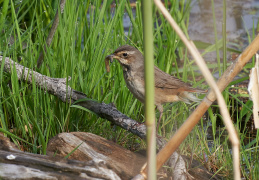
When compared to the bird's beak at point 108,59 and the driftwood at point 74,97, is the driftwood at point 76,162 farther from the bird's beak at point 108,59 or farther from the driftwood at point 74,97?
the bird's beak at point 108,59

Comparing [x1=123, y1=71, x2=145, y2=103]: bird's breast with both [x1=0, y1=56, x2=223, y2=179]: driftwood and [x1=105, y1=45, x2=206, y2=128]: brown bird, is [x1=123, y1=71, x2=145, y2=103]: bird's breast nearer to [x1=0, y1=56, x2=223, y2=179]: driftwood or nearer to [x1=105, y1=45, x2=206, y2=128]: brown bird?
[x1=105, y1=45, x2=206, y2=128]: brown bird

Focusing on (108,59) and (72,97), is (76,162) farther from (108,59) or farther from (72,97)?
(108,59)

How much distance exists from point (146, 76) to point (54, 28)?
2.82 m

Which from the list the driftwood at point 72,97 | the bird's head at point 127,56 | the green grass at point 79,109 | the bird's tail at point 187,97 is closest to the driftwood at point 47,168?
the green grass at point 79,109

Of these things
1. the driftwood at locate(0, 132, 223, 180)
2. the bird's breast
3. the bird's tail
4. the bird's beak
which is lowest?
the driftwood at locate(0, 132, 223, 180)

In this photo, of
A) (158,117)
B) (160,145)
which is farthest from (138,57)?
(160,145)

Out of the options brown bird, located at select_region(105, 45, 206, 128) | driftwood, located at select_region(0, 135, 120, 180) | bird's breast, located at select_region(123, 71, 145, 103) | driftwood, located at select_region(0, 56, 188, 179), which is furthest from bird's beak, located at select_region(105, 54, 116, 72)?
driftwood, located at select_region(0, 135, 120, 180)

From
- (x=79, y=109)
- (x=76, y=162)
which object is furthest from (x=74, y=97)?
(x=76, y=162)

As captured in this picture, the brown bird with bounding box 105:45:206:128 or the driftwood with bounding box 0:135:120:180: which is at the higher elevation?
the brown bird with bounding box 105:45:206:128

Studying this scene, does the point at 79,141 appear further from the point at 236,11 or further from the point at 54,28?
the point at 236,11

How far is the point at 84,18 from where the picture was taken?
14.8 feet

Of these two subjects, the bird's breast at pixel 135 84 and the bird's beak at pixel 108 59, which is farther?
the bird's beak at pixel 108 59

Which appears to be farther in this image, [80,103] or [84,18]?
[84,18]

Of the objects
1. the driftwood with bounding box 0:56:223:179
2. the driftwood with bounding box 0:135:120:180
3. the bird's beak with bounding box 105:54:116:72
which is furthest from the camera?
the bird's beak with bounding box 105:54:116:72
